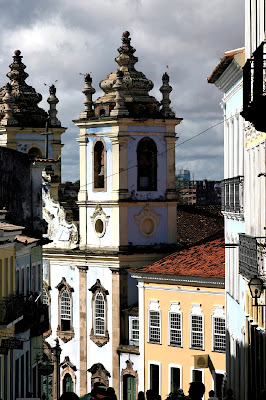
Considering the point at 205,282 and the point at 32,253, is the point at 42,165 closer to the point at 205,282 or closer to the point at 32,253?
the point at 32,253

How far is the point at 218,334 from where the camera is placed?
173 ft

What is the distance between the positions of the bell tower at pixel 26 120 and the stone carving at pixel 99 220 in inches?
195

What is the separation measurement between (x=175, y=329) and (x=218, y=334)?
2169 millimetres

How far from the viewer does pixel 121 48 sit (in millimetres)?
61375

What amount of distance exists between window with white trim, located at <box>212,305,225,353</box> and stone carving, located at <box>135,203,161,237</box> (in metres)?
7.47

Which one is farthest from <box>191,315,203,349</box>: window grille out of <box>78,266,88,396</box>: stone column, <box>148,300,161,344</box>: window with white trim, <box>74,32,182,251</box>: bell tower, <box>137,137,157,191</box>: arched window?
<box>137,137,157,191</box>: arched window

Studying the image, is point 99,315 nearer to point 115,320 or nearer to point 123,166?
point 115,320

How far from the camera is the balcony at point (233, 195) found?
33625 mm

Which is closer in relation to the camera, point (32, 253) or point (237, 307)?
point (237, 307)

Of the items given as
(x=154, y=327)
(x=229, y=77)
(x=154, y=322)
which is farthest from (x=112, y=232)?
(x=229, y=77)

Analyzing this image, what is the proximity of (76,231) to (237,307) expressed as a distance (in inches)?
959

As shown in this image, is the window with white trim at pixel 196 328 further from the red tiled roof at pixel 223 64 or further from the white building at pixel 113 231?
the red tiled roof at pixel 223 64

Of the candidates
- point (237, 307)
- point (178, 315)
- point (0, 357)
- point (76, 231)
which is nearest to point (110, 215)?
point (76, 231)

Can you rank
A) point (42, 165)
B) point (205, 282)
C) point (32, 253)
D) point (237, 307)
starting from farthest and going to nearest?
point (205, 282) → point (42, 165) → point (32, 253) → point (237, 307)
